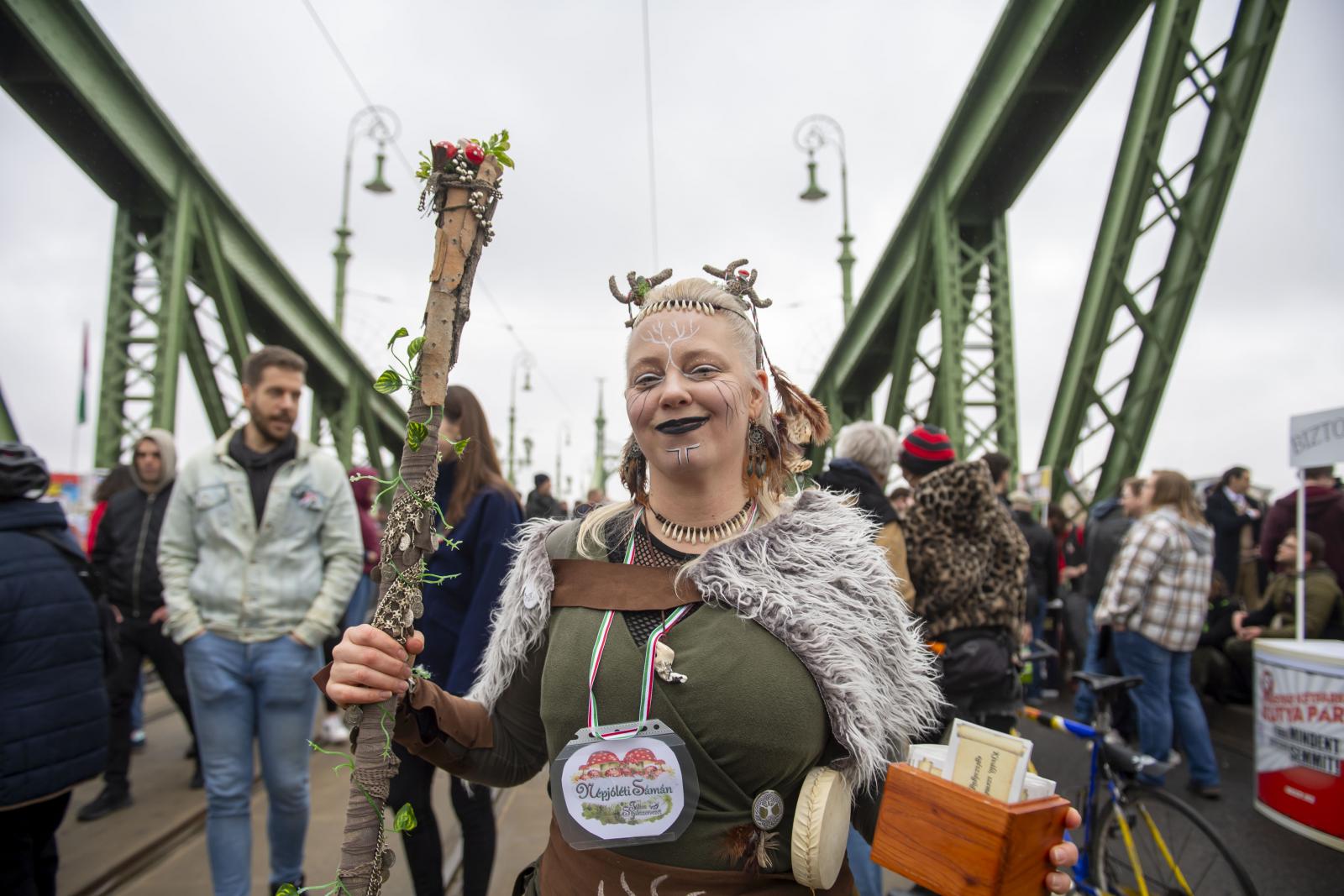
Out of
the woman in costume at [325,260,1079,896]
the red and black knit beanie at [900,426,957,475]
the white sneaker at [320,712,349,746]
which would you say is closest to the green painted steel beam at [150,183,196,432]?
the white sneaker at [320,712,349,746]

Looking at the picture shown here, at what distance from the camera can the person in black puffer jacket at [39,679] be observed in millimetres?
2463

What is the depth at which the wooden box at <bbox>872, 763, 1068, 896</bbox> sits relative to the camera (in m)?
1.26

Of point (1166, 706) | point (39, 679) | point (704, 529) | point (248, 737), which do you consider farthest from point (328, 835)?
point (1166, 706)

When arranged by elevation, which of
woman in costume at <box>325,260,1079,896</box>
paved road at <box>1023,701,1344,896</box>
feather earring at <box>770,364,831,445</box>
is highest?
feather earring at <box>770,364,831,445</box>

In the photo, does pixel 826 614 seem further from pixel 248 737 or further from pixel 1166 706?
pixel 1166 706

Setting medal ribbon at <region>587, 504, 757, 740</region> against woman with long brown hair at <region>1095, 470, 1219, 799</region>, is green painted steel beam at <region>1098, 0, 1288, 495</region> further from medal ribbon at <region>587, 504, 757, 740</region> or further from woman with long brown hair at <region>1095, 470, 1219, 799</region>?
medal ribbon at <region>587, 504, 757, 740</region>

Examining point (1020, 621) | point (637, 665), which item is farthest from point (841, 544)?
point (1020, 621)

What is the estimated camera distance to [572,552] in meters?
1.60

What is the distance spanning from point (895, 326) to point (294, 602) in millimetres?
12182

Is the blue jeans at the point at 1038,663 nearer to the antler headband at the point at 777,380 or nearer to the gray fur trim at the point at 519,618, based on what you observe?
the antler headband at the point at 777,380

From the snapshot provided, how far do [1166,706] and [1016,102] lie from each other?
649 centimetres

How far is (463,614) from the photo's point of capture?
288 cm

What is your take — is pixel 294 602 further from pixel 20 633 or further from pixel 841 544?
pixel 841 544

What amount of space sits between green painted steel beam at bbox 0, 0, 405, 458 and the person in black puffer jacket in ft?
19.0
